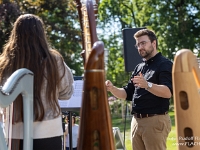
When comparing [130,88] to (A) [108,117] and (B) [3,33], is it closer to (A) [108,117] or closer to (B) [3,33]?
(A) [108,117]

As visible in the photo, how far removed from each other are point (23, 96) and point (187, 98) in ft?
2.81

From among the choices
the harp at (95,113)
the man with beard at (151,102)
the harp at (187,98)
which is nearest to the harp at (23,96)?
the harp at (95,113)

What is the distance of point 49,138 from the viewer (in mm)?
2381

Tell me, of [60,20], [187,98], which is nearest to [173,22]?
[60,20]

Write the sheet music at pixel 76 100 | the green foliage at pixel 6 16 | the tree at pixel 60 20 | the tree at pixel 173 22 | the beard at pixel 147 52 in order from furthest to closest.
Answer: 1. the tree at pixel 173 22
2. the tree at pixel 60 20
3. the green foliage at pixel 6 16
4. the sheet music at pixel 76 100
5. the beard at pixel 147 52

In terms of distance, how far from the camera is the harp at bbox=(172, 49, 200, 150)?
71.0 inches

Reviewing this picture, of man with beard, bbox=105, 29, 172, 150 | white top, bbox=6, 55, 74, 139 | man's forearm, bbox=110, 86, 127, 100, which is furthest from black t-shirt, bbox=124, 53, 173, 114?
white top, bbox=6, 55, 74, 139

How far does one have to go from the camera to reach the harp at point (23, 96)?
1938 millimetres

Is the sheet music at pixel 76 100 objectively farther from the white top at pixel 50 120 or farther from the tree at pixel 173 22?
the tree at pixel 173 22

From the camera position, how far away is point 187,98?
1.84 metres

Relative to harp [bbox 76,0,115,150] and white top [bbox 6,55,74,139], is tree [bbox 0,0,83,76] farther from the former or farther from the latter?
harp [bbox 76,0,115,150]

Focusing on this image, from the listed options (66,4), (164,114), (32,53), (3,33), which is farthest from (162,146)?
(66,4)

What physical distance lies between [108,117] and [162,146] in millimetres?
1608

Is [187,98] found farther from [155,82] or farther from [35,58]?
[155,82]
